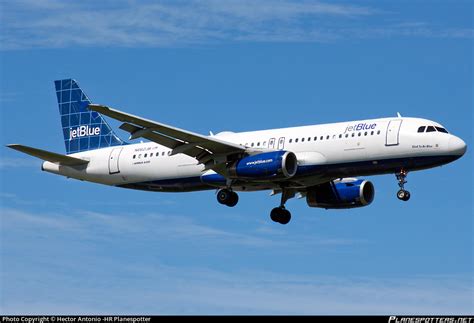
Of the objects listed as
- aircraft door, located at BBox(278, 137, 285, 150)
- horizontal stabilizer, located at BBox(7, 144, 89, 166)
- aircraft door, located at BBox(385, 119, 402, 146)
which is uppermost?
horizontal stabilizer, located at BBox(7, 144, 89, 166)

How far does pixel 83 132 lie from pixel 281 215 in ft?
43.1

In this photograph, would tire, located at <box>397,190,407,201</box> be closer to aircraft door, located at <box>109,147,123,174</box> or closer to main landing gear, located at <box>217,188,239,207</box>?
main landing gear, located at <box>217,188,239,207</box>

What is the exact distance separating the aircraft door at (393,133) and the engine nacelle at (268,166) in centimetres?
467

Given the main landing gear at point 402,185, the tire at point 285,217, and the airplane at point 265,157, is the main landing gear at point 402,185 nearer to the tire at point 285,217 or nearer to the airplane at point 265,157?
the airplane at point 265,157

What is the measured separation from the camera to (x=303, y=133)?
58781 millimetres

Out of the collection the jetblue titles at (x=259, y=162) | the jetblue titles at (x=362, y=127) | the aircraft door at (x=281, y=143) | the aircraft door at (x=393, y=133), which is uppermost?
the aircraft door at (x=281, y=143)

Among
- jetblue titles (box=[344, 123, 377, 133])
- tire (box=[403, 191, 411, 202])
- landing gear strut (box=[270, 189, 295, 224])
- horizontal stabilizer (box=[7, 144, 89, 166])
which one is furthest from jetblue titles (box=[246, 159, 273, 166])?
horizontal stabilizer (box=[7, 144, 89, 166])

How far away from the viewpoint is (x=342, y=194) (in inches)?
2472

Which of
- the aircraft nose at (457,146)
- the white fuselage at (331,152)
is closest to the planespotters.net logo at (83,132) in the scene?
the white fuselage at (331,152)

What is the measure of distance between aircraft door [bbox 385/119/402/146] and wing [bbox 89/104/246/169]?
7.36 meters

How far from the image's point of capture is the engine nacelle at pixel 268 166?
186ft

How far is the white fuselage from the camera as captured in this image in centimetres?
5606

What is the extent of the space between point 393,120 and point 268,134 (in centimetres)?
669

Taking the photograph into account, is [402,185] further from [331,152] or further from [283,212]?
[283,212]
